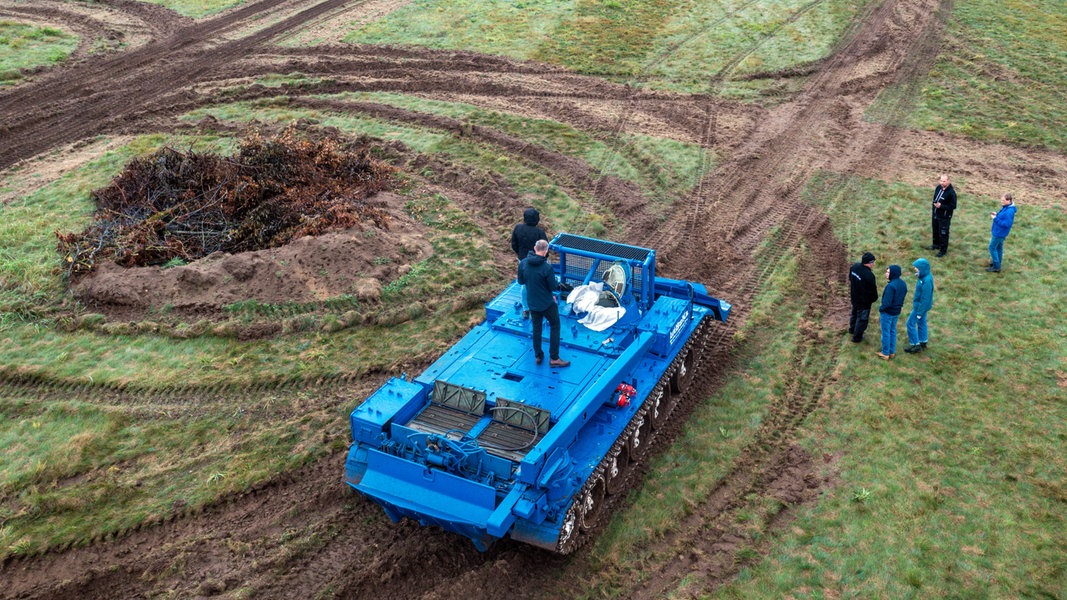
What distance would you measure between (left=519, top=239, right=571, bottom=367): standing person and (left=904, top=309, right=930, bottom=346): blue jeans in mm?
5835

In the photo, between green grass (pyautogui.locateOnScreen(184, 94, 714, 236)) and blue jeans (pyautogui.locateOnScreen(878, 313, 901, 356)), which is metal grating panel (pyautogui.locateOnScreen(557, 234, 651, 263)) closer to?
blue jeans (pyautogui.locateOnScreen(878, 313, 901, 356))

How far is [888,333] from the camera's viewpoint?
11852 mm

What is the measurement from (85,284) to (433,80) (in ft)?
39.6

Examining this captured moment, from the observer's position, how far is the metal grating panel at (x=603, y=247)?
35.8ft

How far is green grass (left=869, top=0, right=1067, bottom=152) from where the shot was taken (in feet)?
65.2

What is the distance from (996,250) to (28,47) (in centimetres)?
2801

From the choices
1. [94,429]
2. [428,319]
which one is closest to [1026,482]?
[428,319]

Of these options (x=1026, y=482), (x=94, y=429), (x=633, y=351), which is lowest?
(x=94, y=429)

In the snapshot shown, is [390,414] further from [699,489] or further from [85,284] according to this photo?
[85,284]

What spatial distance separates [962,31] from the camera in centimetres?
2630

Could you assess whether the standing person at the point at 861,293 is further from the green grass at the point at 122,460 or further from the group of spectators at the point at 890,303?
the green grass at the point at 122,460

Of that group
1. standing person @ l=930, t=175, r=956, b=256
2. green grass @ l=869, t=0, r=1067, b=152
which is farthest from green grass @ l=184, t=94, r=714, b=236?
green grass @ l=869, t=0, r=1067, b=152

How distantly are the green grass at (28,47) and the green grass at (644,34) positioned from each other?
9195 millimetres

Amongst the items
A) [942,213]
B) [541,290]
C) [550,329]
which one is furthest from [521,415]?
[942,213]
